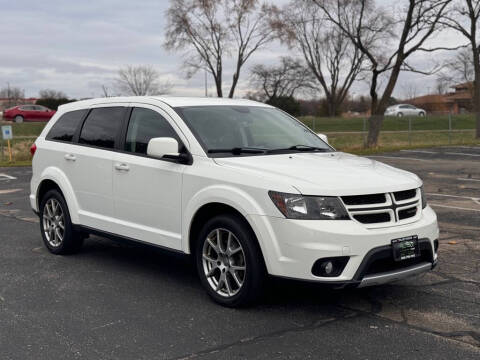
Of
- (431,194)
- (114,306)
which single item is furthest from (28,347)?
(431,194)

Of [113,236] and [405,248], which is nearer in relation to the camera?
[405,248]

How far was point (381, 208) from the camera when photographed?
4.67 meters

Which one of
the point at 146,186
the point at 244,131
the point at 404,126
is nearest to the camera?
the point at 146,186

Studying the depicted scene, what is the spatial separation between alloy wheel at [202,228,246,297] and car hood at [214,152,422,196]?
573 millimetres

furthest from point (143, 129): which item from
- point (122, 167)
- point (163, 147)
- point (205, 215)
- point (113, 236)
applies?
point (205, 215)

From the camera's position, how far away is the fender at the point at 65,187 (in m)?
6.71

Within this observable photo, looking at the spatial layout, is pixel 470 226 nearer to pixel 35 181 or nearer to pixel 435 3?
pixel 35 181

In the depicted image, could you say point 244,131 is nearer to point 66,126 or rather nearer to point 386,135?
point 66,126

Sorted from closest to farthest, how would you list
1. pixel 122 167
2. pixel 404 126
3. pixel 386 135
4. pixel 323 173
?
pixel 323 173 < pixel 122 167 < pixel 386 135 < pixel 404 126

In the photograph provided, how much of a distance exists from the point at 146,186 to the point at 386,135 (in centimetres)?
3437

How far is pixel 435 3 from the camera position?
1010 inches

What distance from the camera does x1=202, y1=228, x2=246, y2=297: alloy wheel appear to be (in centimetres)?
494

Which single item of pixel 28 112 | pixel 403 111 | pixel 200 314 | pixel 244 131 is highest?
pixel 403 111

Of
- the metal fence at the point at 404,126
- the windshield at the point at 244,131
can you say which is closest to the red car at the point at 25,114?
the metal fence at the point at 404,126
